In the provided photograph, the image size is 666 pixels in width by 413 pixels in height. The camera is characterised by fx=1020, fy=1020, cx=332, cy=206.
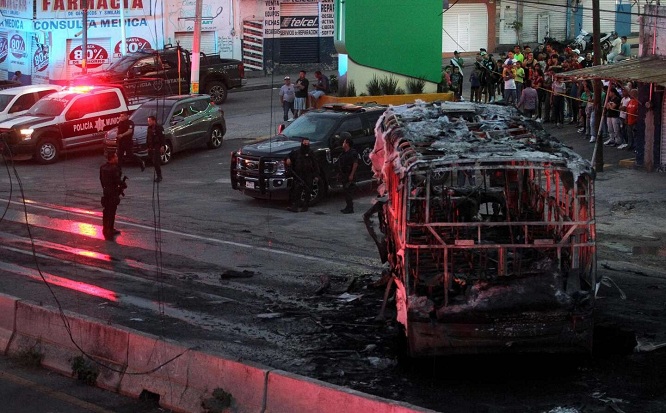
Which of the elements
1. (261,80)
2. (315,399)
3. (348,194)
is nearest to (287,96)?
(348,194)

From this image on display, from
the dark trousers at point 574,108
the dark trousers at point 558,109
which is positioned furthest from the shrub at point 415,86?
the dark trousers at point 574,108

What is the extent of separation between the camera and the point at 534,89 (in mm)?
27734

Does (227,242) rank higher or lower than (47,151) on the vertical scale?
lower

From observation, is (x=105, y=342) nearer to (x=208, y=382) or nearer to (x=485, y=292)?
(x=208, y=382)

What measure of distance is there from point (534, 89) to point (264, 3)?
1816cm

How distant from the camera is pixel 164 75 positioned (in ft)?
110

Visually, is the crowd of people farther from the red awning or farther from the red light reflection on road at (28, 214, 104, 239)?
the red light reflection on road at (28, 214, 104, 239)

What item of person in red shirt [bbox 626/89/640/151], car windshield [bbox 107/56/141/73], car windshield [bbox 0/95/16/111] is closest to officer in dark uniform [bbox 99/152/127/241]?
person in red shirt [bbox 626/89/640/151]

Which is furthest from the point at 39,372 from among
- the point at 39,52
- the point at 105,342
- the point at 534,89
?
the point at 39,52

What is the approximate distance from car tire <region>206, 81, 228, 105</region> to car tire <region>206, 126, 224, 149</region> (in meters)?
7.22

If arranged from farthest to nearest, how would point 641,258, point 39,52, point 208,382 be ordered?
point 39,52
point 641,258
point 208,382

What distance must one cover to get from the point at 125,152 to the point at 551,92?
1166cm

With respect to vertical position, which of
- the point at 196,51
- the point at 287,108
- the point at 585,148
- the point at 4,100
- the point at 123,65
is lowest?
the point at 585,148

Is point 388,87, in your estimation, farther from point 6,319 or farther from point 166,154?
point 6,319
